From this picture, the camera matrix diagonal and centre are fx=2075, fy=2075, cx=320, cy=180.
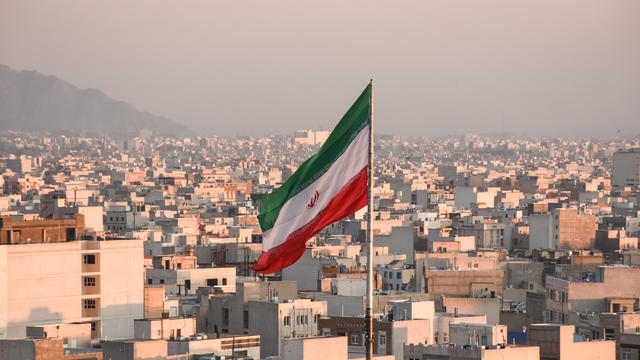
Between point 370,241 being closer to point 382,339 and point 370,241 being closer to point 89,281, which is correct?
point 382,339

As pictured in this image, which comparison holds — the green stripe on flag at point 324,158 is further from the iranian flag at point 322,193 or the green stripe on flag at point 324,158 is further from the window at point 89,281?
the window at point 89,281

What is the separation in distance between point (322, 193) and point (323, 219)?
218mm

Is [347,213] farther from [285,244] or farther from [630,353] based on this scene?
[630,353]

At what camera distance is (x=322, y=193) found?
56.9 ft

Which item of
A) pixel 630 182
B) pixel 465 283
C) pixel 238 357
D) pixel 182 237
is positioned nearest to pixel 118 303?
pixel 238 357

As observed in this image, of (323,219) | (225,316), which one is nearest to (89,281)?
(225,316)

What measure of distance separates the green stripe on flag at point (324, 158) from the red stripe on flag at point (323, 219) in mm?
338

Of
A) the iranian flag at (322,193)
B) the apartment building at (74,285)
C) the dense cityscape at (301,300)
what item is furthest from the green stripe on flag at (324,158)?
the apartment building at (74,285)

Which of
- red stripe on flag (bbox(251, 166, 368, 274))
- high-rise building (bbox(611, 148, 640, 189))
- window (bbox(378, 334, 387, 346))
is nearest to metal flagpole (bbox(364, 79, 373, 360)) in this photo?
red stripe on flag (bbox(251, 166, 368, 274))

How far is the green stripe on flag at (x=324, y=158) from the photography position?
55.7 feet

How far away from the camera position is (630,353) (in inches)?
1485

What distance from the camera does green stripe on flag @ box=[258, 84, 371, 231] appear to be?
1698 centimetres

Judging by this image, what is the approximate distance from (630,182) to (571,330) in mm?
151808

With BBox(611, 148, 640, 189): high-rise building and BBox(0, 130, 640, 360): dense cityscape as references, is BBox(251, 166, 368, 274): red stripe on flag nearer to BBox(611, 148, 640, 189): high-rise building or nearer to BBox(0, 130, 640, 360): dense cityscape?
BBox(0, 130, 640, 360): dense cityscape
